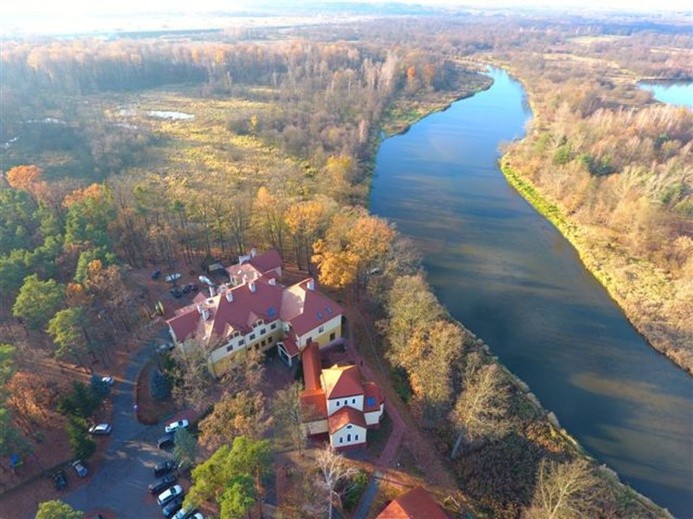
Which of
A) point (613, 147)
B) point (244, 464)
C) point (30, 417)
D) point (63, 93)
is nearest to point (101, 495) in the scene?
point (30, 417)

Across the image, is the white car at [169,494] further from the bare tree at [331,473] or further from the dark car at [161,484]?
the bare tree at [331,473]

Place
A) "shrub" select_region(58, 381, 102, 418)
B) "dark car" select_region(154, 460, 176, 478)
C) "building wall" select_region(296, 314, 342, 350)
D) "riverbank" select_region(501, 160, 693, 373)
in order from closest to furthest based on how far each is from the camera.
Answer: "dark car" select_region(154, 460, 176, 478)
"shrub" select_region(58, 381, 102, 418)
"building wall" select_region(296, 314, 342, 350)
"riverbank" select_region(501, 160, 693, 373)

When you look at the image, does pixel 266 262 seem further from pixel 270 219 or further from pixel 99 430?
pixel 99 430

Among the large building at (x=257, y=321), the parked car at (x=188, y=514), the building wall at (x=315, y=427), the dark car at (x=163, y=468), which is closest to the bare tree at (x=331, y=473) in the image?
the building wall at (x=315, y=427)

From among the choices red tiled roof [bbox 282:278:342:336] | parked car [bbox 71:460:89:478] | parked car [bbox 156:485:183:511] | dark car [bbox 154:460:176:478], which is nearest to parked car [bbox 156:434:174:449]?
dark car [bbox 154:460:176:478]

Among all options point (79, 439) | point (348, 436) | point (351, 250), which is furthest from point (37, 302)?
point (351, 250)

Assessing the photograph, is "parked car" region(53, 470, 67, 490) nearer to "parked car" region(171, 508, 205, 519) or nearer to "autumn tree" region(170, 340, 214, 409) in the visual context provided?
"autumn tree" region(170, 340, 214, 409)

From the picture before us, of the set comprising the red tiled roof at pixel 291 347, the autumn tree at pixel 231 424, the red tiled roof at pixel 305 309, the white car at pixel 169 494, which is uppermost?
the red tiled roof at pixel 305 309
